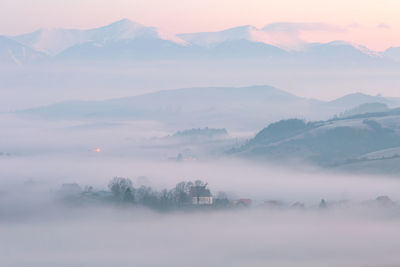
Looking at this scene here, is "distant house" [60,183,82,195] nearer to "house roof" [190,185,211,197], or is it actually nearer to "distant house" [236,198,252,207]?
"house roof" [190,185,211,197]

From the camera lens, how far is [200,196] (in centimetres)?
13975

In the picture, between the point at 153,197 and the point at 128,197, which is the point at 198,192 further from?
the point at 128,197

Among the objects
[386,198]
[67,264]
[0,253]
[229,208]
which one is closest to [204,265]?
[67,264]

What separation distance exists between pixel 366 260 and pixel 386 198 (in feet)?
157

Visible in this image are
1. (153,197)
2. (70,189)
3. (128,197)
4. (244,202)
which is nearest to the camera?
(128,197)

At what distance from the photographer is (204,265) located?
97188 millimetres

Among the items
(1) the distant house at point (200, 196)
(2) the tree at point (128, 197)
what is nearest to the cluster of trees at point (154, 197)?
(2) the tree at point (128, 197)

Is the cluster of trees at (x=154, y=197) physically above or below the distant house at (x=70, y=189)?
below

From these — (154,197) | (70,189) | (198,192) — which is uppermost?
(70,189)

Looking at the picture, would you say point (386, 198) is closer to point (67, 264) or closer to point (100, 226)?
point (100, 226)

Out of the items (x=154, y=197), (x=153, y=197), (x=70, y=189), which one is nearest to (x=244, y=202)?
(x=154, y=197)

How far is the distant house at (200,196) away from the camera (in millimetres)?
138125

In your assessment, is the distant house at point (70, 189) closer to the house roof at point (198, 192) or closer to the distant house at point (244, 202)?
the house roof at point (198, 192)

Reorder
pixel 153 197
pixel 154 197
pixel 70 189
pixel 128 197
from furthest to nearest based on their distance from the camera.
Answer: pixel 70 189, pixel 154 197, pixel 153 197, pixel 128 197
